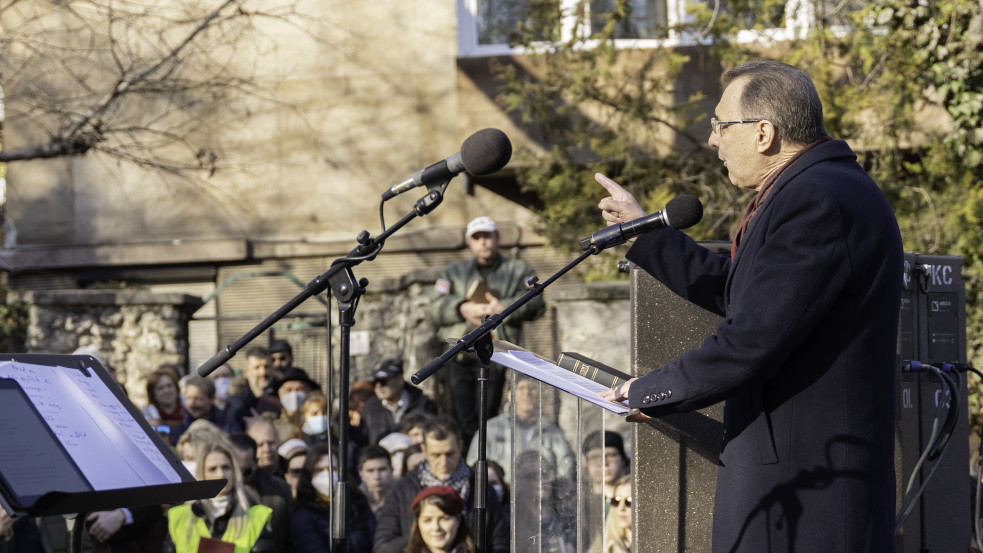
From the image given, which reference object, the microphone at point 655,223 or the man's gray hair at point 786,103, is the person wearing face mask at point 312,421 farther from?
the man's gray hair at point 786,103

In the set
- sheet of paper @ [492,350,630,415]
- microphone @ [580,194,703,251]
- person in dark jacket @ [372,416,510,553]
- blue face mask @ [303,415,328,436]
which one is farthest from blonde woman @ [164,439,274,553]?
microphone @ [580,194,703,251]

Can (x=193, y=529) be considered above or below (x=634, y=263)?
below

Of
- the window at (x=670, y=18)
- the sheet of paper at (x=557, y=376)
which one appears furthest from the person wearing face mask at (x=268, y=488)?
the window at (x=670, y=18)

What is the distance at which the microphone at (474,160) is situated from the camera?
3025 millimetres

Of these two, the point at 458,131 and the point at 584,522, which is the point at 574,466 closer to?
the point at 584,522

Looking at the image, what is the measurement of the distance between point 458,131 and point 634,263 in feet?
26.2

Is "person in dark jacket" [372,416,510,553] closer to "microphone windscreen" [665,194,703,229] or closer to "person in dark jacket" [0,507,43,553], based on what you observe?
"person in dark jacket" [0,507,43,553]

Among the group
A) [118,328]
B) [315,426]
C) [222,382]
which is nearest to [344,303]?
[315,426]

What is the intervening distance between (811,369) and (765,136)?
24.3 inches

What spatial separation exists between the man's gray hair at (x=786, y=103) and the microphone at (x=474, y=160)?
2.23 ft

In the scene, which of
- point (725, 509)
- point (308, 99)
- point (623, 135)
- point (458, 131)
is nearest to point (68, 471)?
point (725, 509)

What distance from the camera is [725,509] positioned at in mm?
2768

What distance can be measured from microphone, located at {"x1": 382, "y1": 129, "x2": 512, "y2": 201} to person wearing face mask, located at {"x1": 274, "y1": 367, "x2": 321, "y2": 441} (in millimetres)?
4970

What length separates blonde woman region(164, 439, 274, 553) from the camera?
5.74m
